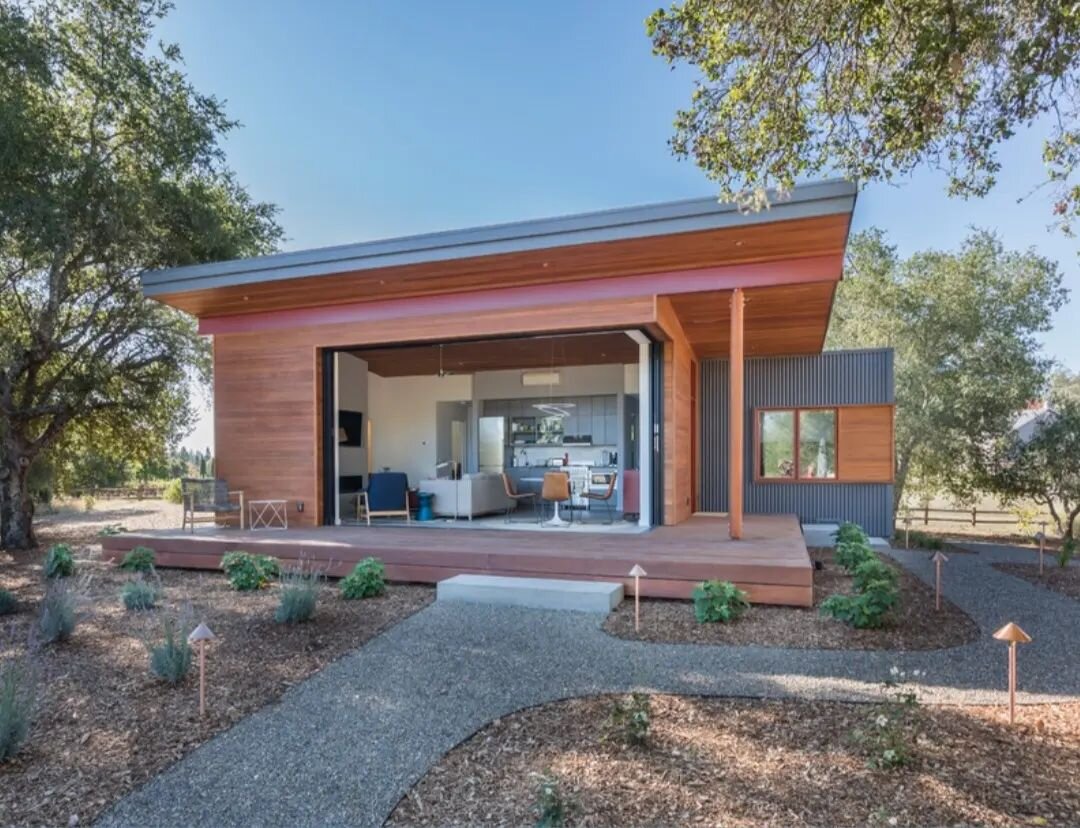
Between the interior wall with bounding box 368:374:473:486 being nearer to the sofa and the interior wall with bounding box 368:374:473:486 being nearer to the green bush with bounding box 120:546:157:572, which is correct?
the sofa

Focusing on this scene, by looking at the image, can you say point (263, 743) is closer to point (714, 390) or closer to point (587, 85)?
point (587, 85)

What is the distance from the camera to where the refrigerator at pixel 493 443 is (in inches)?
509

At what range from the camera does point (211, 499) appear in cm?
873

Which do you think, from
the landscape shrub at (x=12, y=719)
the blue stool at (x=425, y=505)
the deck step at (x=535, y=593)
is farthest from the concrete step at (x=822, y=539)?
the landscape shrub at (x=12, y=719)

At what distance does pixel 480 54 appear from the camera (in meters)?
Answer: 9.18

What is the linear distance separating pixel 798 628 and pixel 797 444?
7.45 metres

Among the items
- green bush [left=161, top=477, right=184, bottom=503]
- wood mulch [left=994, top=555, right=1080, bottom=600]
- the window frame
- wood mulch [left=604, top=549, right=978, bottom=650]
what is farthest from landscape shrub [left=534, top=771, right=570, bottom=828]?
green bush [left=161, top=477, right=184, bottom=503]

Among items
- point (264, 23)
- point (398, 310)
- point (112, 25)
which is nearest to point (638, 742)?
point (398, 310)

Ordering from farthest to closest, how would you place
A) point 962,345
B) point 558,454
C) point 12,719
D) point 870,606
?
point 962,345 < point 558,454 < point 870,606 < point 12,719

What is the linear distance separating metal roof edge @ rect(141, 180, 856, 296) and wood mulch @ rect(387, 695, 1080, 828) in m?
3.99

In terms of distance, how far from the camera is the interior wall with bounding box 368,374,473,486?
41.3ft

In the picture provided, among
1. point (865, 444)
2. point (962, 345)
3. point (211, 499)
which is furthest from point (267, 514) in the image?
point (962, 345)

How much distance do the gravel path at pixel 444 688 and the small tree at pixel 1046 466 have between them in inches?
325

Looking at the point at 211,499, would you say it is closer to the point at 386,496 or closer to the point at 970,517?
the point at 386,496
